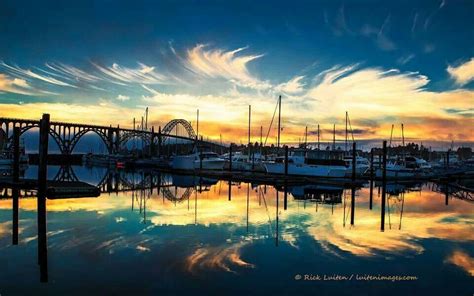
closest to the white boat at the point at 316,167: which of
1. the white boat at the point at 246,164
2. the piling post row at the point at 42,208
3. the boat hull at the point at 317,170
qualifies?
the boat hull at the point at 317,170

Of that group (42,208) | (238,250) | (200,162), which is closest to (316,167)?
(200,162)

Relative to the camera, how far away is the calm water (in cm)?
1021

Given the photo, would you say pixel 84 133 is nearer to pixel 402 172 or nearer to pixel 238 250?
pixel 402 172

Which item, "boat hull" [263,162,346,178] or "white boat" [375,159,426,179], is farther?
"white boat" [375,159,426,179]

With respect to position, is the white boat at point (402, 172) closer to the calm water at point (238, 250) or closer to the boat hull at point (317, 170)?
the boat hull at point (317, 170)

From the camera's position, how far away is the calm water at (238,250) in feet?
33.5

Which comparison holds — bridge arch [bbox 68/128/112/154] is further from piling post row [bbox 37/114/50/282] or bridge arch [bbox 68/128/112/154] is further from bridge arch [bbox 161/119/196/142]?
piling post row [bbox 37/114/50/282]

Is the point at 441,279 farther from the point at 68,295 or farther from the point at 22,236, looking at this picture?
the point at 22,236

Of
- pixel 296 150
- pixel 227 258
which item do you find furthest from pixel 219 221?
pixel 296 150

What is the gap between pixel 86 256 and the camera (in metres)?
12.6

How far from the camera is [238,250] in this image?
13.6 metres

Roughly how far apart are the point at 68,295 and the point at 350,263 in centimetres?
786

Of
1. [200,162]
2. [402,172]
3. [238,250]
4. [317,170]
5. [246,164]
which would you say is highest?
[200,162]

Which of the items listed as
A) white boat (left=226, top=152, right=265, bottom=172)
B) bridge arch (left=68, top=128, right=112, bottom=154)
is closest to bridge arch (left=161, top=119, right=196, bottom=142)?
bridge arch (left=68, top=128, right=112, bottom=154)
